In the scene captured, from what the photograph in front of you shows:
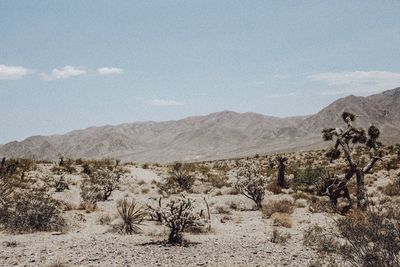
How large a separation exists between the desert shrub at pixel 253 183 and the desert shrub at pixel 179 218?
7733mm

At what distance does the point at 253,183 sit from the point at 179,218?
29.4ft

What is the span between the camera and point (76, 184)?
2902 cm

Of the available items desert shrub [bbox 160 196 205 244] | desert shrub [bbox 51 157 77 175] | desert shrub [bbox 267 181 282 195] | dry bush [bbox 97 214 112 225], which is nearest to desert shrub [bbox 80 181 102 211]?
dry bush [bbox 97 214 112 225]

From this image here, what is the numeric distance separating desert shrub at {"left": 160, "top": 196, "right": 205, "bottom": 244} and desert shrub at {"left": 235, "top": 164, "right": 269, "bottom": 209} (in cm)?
773

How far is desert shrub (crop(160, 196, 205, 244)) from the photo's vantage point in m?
12.6

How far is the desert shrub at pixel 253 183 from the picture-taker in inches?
822

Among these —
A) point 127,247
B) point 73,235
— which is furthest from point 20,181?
point 127,247

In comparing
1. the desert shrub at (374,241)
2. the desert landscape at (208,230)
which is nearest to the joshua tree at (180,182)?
the desert landscape at (208,230)

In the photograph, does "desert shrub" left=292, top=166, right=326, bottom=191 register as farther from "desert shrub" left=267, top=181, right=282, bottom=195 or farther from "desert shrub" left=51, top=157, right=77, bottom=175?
"desert shrub" left=51, top=157, right=77, bottom=175

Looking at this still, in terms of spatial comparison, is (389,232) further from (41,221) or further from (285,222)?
(41,221)

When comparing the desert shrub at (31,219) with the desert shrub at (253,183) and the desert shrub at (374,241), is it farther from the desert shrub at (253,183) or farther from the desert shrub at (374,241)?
the desert shrub at (374,241)

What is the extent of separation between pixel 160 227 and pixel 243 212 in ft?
18.7

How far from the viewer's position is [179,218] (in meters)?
12.9

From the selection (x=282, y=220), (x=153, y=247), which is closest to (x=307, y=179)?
(x=282, y=220)
